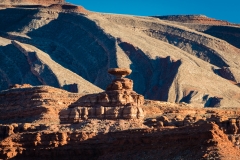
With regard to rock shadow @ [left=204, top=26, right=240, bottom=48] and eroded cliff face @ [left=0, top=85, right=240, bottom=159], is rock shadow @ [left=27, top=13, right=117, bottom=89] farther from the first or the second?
eroded cliff face @ [left=0, top=85, right=240, bottom=159]

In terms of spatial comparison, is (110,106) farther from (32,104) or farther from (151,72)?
(151,72)

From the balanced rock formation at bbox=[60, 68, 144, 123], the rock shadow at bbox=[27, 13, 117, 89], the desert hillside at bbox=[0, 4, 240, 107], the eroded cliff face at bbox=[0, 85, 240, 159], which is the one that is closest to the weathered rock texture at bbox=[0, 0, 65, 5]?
the desert hillside at bbox=[0, 4, 240, 107]

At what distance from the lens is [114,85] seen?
6806 cm

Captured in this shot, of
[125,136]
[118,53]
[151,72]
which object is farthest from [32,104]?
[118,53]

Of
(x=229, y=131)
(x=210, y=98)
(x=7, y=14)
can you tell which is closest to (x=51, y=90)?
(x=210, y=98)

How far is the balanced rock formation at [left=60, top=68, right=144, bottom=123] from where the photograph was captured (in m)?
65.6

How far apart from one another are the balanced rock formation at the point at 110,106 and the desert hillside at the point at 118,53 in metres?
31.7

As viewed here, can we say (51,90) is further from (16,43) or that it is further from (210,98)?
(16,43)

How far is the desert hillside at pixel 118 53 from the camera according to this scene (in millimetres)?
110500

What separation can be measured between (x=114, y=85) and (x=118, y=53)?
175 feet

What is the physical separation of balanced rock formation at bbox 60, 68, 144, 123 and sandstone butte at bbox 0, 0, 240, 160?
0.05m

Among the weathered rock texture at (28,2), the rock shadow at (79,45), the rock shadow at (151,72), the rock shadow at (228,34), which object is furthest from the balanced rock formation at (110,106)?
the weathered rock texture at (28,2)

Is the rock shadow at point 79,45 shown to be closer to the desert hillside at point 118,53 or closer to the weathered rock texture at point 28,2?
the desert hillside at point 118,53

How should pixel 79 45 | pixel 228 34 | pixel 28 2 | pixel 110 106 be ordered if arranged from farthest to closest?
pixel 28 2, pixel 228 34, pixel 79 45, pixel 110 106
